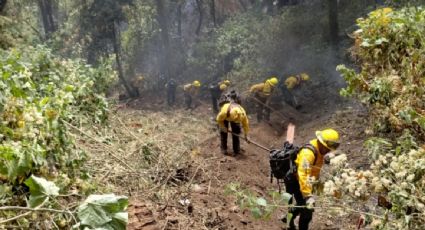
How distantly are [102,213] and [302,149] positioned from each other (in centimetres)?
336

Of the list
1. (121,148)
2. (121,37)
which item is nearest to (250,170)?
(121,148)

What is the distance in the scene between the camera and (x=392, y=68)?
247 inches

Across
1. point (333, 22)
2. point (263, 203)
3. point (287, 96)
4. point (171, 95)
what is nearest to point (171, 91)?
point (171, 95)

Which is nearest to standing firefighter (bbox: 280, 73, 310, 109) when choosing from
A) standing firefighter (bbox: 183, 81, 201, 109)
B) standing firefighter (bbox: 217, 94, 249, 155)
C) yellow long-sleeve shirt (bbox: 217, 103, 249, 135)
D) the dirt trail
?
the dirt trail

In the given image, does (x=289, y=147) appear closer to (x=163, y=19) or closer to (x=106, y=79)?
(x=106, y=79)

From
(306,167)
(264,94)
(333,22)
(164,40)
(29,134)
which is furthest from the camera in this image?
(164,40)

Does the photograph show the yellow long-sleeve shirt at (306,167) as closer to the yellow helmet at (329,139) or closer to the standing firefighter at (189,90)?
the yellow helmet at (329,139)

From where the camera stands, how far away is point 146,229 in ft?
15.5

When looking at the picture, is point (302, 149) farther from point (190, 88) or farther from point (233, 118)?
point (190, 88)

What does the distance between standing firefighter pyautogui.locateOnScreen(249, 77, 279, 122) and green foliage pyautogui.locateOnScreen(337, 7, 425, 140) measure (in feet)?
20.8

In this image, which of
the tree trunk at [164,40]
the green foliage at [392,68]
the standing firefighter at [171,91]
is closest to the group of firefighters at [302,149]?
the green foliage at [392,68]

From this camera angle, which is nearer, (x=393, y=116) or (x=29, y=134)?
(x=29, y=134)

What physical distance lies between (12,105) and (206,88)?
728 inches

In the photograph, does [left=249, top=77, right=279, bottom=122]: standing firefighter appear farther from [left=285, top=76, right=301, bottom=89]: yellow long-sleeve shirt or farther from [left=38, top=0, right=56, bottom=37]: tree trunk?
[left=38, top=0, right=56, bottom=37]: tree trunk
